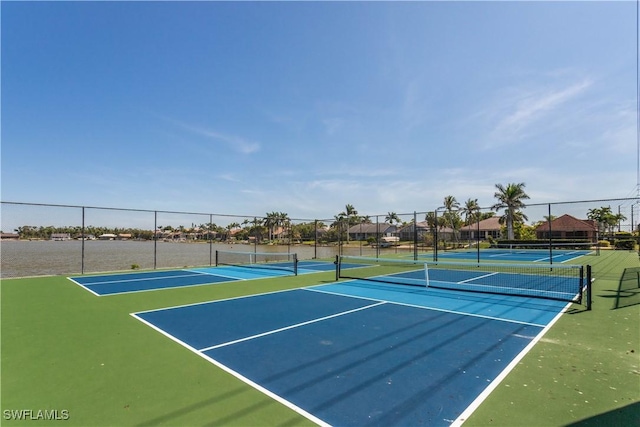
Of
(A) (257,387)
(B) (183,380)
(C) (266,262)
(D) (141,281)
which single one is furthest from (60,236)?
(A) (257,387)

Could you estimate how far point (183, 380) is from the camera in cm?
383

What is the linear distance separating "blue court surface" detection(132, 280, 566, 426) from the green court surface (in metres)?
0.21

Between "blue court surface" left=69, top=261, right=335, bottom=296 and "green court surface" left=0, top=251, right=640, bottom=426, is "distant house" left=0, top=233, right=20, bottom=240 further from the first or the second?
"green court surface" left=0, top=251, right=640, bottom=426

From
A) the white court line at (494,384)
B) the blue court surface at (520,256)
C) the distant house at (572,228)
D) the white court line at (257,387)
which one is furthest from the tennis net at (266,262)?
Result: the distant house at (572,228)

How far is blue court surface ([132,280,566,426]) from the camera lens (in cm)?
334

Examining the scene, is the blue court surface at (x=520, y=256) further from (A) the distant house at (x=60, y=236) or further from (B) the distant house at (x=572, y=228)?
(A) the distant house at (x=60, y=236)

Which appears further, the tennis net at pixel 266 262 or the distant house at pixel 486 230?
the distant house at pixel 486 230

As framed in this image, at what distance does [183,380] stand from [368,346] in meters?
2.58

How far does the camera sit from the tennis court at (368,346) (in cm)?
335

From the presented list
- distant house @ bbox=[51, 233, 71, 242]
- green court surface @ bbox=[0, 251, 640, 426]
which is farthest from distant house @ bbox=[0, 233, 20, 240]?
green court surface @ bbox=[0, 251, 640, 426]

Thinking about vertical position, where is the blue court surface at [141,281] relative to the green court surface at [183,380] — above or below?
below

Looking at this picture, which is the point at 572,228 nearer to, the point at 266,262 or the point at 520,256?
the point at 520,256

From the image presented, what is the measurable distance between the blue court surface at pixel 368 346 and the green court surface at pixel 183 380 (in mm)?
211

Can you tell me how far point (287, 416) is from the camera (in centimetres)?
308
